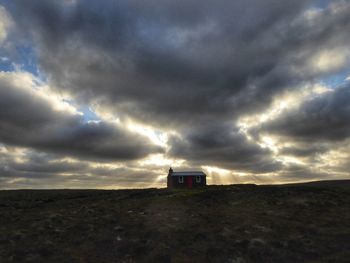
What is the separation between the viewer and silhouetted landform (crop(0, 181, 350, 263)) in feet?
78.2

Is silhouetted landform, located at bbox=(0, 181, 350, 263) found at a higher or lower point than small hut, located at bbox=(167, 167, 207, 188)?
lower

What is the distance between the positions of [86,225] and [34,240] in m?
6.00

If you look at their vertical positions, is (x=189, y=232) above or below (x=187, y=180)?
below

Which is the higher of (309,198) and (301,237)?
(309,198)

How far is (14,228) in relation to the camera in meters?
32.5

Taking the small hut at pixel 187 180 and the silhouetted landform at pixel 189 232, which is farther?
the small hut at pixel 187 180

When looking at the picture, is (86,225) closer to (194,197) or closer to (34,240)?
(34,240)

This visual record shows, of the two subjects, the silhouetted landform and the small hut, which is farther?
the small hut

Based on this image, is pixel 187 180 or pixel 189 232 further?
pixel 187 180

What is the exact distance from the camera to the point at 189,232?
29031mm

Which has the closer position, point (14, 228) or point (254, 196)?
point (14, 228)

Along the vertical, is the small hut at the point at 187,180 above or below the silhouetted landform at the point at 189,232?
above

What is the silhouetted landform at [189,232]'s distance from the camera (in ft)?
78.2

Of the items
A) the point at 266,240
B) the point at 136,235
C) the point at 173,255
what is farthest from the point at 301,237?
the point at 136,235
